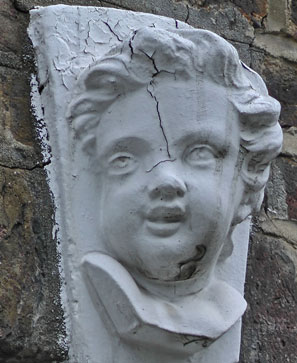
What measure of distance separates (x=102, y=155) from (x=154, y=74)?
5.9 inches

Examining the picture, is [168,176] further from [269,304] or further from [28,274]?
[269,304]

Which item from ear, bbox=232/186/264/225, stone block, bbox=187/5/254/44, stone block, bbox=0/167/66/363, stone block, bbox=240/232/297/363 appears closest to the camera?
stone block, bbox=0/167/66/363

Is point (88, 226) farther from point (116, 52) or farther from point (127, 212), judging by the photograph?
point (116, 52)

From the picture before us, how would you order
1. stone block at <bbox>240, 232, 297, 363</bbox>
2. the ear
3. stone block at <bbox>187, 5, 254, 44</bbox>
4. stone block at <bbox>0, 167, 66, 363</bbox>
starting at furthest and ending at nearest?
stone block at <bbox>187, 5, 254, 44</bbox>, stone block at <bbox>240, 232, 297, 363</bbox>, the ear, stone block at <bbox>0, 167, 66, 363</bbox>

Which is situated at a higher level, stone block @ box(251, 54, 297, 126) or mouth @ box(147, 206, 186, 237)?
mouth @ box(147, 206, 186, 237)

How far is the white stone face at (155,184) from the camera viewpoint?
1710 mm

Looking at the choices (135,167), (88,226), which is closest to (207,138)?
(135,167)

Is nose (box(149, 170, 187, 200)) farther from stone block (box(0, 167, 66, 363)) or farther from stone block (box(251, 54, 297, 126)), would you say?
stone block (box(251, 54, 297, 126))

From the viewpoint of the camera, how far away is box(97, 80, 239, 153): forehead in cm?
173

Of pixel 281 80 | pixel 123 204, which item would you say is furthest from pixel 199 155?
pixel 281 80

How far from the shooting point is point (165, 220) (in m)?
1.70

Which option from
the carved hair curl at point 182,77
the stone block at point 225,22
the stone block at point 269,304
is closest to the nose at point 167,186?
the carved hair curl at point 182,77

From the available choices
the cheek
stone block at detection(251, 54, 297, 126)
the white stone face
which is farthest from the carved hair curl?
stone block at detection(251, 54, 297, 126)

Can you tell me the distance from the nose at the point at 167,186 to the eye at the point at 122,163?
5 centimetres
